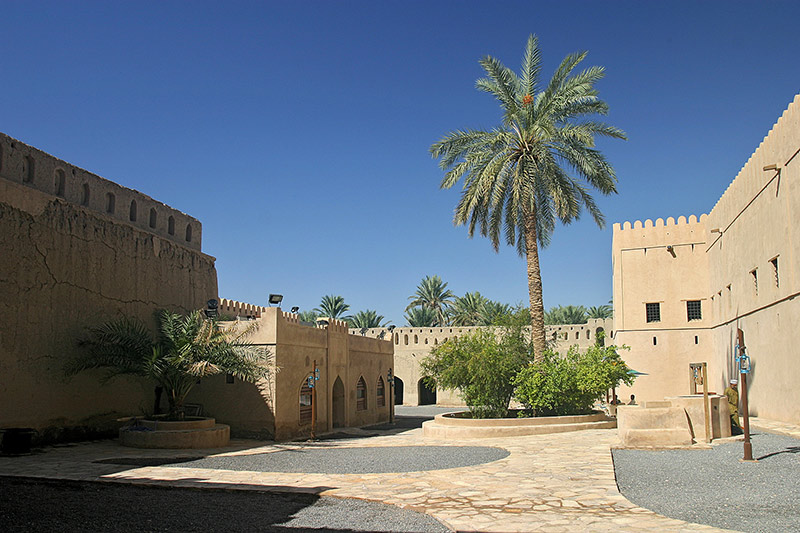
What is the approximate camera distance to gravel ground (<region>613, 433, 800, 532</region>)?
7211mm

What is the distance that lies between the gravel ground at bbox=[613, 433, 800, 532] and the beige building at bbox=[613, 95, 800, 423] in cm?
566

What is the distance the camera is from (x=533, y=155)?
66.9 ft

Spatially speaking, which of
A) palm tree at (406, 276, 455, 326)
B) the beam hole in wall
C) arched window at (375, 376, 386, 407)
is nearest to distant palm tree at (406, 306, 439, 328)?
palm tree at (406, 276, 455, 326)

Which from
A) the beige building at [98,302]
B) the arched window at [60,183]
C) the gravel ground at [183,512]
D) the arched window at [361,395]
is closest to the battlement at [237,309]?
the beige building at [98,302]

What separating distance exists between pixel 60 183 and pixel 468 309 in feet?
129

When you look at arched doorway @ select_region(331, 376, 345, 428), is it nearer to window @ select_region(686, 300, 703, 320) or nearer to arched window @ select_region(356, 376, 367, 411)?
arched window @ select_region(356, 376, 367, 411)

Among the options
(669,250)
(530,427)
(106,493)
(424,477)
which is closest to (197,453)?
(106,493)

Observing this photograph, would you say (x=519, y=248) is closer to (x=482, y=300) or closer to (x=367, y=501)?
(x=367, y=501)

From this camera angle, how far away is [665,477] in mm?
9664

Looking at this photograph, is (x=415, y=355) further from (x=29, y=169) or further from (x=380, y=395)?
(x=29, y=169)

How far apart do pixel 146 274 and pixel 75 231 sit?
9.15ft

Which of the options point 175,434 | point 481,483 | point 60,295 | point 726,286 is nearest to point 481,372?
point 175,434

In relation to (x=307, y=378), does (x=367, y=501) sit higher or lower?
lower

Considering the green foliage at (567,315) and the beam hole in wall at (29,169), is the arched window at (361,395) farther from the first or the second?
the green foliage at (567,315)
